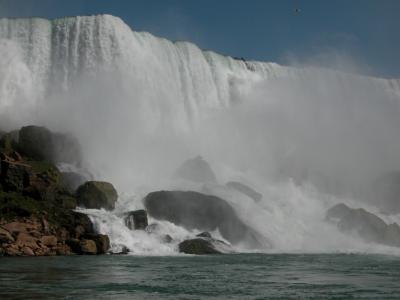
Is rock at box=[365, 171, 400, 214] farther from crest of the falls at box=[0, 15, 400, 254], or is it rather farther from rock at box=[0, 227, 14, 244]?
rock at box=[0, 227, 14, 244]

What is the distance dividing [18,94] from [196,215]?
2272 centimetres

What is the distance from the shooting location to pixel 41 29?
202 ft

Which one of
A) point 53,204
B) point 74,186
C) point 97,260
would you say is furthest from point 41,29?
point 97,260

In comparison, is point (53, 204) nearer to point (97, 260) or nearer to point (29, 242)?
point (29, 242)

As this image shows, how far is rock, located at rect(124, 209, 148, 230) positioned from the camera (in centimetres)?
4138

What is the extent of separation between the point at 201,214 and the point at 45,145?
43.2ft

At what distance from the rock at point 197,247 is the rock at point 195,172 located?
1687 cm

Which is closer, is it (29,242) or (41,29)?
(29,242)

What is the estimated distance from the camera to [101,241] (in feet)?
122

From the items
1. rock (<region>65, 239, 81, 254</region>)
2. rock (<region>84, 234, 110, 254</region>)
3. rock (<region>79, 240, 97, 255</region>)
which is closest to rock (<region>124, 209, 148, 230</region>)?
rock (<region>84, 234, 110, 254</region>)

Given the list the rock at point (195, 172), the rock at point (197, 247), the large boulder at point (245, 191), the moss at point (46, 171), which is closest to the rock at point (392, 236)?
the large boulder at point (245, 191)

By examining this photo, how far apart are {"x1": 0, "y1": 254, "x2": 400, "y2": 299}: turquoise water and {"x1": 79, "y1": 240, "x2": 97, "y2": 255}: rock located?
4049mm

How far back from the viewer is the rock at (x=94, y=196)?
43312 millimetres

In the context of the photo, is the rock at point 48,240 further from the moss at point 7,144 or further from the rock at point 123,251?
the moss at point 7,144
